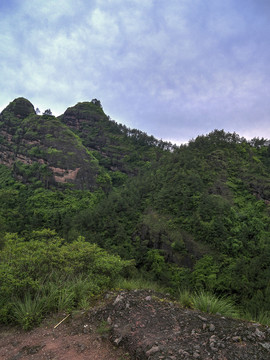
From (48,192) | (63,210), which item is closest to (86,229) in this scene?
(63,210)

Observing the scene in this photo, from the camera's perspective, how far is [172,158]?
35.1 m

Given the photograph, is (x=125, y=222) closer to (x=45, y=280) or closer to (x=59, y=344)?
(x=45, y=280)

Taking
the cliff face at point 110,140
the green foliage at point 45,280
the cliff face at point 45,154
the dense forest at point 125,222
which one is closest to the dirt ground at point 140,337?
the green foliage at point 45,280

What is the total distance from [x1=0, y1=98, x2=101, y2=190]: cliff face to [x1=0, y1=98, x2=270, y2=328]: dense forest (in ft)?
0.91

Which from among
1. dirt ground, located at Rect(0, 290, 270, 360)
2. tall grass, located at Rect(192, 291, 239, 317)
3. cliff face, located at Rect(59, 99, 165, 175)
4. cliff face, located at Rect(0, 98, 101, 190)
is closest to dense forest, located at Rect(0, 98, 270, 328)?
cliff face, located at Rect(0, 98, 101, 190)

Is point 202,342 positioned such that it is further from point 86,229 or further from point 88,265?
point 86,229

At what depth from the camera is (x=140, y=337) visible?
10.1 ft

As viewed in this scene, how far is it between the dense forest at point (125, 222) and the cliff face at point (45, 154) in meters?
0.28

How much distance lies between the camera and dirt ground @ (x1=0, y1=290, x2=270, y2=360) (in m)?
2.65

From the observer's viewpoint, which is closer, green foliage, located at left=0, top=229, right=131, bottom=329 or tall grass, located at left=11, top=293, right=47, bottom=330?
tall grass, located at left=11, top=293, right=47, bottom=330

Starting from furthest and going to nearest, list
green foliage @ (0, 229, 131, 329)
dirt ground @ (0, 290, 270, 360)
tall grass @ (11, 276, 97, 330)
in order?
1. green foliage @ (0, 229, 131, 329)
2. tall grass @ (11, 276, 97, 330)
3. dirt ground @ (0, 290, 270, 360)

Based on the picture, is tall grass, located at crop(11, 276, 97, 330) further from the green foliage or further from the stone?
the stone

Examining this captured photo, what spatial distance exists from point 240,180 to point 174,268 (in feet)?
53.0

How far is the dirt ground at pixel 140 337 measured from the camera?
2.65 m
